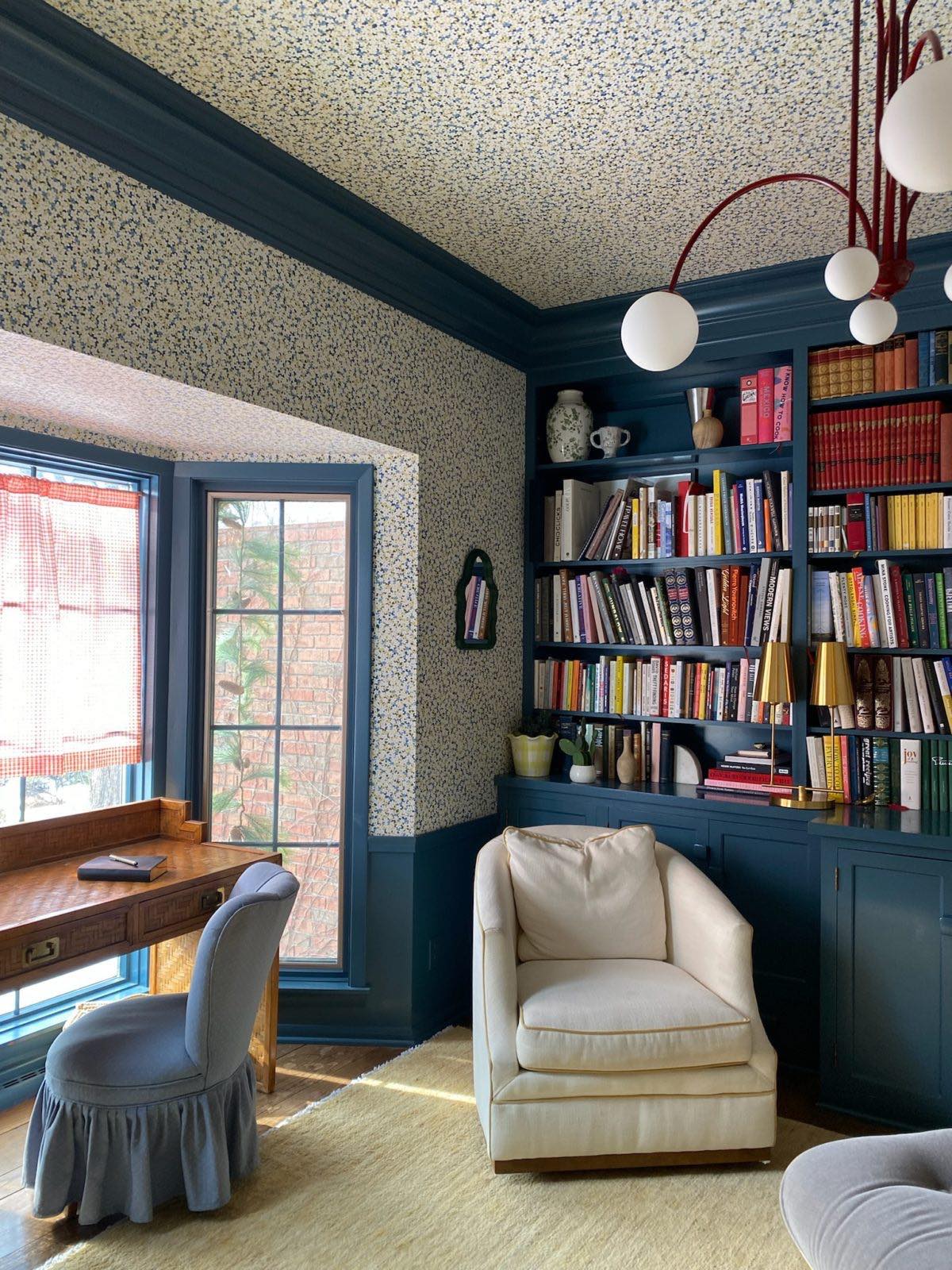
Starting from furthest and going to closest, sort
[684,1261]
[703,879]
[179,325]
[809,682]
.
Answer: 1. [809,682]
2. [703,879]
3. [179,325]
4. [684,1261]

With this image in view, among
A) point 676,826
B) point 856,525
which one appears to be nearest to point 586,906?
point 676,826

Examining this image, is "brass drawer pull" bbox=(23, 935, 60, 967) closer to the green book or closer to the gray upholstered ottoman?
the gray upholstered ottoman

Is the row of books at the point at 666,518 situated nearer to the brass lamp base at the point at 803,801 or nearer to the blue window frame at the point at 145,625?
the brass lamp base at the point at 803,801

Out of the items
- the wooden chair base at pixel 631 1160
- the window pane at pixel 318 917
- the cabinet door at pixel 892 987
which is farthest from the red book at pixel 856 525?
the window pane at pixel 318 917

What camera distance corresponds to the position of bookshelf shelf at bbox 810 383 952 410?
3287 mm

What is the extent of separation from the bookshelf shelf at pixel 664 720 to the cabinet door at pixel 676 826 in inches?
14.6

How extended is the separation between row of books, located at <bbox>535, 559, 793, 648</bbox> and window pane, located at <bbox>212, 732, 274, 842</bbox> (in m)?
1.33

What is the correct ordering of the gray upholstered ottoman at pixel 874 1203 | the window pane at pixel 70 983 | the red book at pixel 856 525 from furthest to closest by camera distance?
the red book at pixel 856 525 → the window pane at pixel 70 983 → the gray upholstered ottoman at pixel 874 1203

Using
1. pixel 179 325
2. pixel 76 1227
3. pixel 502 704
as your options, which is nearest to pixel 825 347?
pixel 502 704

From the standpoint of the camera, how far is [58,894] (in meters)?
2.54

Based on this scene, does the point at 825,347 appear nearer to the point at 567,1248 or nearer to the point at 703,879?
the point at 703,879

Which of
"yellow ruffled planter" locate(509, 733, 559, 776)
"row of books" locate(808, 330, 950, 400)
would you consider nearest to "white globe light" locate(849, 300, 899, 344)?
"row of books" locate(808, 330, 950, 400)

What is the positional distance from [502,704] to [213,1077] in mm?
1982

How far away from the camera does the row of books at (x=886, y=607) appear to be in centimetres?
329
